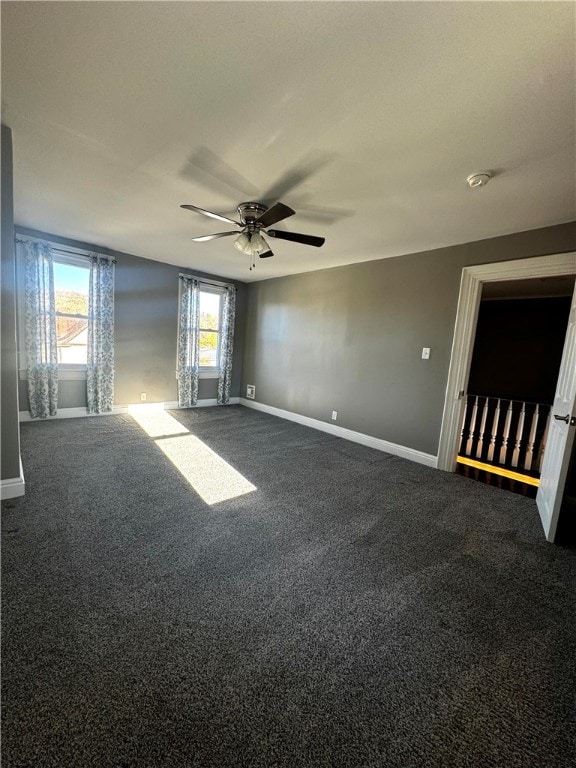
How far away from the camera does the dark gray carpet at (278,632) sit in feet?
3.24

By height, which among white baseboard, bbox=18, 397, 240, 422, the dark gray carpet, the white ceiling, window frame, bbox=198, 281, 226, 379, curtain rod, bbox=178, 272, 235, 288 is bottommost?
the dark gray carpet

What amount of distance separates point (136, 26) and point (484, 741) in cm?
295

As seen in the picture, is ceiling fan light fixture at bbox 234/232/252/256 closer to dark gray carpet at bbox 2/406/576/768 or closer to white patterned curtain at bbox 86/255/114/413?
dark gray carpet at bbox 2/406/576/768

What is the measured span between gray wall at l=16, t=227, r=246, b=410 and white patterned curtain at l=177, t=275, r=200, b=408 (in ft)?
0.35

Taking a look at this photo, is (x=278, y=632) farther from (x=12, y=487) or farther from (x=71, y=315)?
(x=71, y=315)

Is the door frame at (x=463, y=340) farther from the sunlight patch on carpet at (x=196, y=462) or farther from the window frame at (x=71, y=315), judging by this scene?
the window frame at (x=71, y=315)

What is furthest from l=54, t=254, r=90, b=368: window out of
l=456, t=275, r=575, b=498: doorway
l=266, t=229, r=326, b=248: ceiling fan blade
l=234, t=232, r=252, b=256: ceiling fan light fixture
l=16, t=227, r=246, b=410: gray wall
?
l=456, t=275, r=575, b=498: doorway

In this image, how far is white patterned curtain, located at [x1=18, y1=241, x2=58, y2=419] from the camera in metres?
3.88

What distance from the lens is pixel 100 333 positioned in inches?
175

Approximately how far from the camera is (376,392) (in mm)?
4117

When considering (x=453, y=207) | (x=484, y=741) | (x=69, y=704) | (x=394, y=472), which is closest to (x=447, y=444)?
(x=394, y=472)

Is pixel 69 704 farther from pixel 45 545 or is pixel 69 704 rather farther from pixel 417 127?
pixel 417 127

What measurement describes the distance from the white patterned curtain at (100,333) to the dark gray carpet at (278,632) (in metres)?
2.25

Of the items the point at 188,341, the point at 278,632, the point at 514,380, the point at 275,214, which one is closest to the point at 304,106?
the point at 275,214
